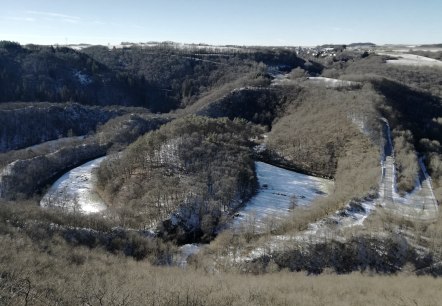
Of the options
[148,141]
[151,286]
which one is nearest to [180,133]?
[148,141]

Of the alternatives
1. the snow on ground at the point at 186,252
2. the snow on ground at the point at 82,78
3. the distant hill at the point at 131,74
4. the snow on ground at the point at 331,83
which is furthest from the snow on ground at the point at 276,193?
the snow on ground at the point at 82,78

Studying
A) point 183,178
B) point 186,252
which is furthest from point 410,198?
point 183,178

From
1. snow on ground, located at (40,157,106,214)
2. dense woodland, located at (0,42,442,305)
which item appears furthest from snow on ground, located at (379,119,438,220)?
snow on ground, located at (40,157,106,214)

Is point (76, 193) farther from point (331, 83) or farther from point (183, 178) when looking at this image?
point (331, 83)

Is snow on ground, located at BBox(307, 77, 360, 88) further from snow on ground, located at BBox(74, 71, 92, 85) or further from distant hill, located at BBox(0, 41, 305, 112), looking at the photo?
snow on ground, located at BBox(74, 71, 92, 85)

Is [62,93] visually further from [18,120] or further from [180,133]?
[180,133]

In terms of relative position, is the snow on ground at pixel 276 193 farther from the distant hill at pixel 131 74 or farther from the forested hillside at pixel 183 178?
the distant hill at pixel 131 74
